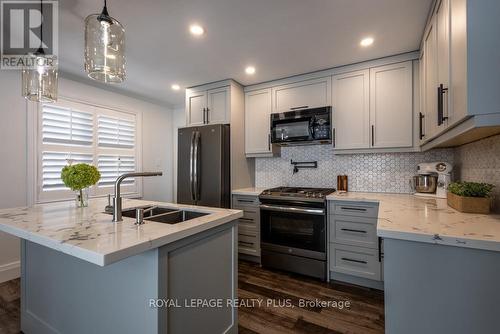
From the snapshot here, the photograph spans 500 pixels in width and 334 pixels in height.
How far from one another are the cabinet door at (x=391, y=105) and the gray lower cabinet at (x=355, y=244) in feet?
2.58

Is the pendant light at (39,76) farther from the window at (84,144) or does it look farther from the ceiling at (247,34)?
the window at (84,144)

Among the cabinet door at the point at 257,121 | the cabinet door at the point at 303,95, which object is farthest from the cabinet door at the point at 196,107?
the cabinet door at the point at 303,95

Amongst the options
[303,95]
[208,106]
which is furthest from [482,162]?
[208,106]

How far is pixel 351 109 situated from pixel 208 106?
1.91 m

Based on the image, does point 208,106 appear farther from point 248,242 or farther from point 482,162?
point 482,162

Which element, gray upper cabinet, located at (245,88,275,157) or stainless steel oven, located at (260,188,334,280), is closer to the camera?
stainless steel oven, located at (260,188,334,280)

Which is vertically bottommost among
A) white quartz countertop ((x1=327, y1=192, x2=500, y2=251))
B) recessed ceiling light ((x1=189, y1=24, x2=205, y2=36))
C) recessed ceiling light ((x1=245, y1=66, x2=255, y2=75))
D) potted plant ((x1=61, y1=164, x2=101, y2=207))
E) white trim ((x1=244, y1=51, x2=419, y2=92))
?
white quartz countertop ((x1=327, y1=192, x2=500, y2=251))

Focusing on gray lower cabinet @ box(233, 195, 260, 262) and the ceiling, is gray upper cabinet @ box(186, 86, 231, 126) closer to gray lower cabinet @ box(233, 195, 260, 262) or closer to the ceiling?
the ceiling

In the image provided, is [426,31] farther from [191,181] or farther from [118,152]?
[118,152]

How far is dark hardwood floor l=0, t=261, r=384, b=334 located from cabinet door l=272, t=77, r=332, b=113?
82.3 inches

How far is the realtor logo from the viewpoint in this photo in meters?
1.67

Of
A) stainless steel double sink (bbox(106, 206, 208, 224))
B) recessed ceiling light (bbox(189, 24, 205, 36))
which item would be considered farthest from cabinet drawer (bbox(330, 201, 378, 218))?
recessed ceiling light (bbox(189, 24, 205, 36))

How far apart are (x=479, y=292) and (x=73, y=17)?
305cm

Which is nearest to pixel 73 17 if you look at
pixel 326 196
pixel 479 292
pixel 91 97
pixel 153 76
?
pixel 153 76
